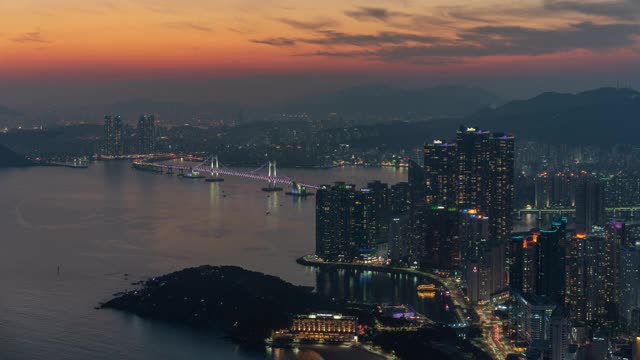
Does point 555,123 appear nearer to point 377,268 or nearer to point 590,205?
point 590,205

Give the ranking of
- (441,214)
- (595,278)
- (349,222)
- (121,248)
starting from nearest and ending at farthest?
(595,278)
(441,214)
(349,222)
(121,248)

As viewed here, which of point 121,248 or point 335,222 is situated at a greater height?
point 335,222

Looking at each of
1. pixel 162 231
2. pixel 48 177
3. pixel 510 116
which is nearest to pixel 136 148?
pixel 48 177

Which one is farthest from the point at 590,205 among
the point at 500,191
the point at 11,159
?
the point at 11,159

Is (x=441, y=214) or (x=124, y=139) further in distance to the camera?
(x=124, y=139)

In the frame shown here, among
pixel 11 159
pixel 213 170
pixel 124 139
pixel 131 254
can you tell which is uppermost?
pixel 124 139

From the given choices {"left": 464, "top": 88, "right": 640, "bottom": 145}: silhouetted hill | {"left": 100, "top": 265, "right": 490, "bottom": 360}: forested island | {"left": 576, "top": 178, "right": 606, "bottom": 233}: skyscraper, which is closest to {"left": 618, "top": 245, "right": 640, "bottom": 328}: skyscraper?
{"left": 100, "top": 265, "right": 490, "bottom": 360}: forested island

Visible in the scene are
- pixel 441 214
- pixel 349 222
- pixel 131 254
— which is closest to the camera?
pixel 441 214

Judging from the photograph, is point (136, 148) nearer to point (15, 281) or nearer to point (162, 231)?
point (162, 231)

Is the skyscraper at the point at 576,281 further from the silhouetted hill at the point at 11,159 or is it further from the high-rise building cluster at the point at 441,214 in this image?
the silhouetted hill at the point at 11,159

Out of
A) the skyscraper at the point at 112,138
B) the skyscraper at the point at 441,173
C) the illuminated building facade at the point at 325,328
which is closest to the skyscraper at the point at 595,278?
the illuminated building facade at the point at 325,328
